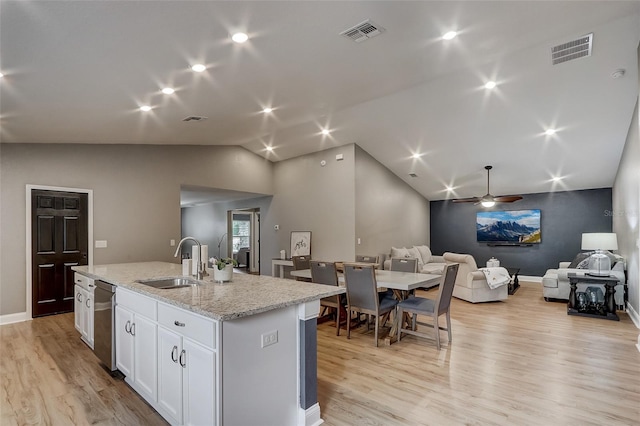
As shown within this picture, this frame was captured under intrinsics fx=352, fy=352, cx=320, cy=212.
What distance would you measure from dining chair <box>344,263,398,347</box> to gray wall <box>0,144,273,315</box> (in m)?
4.07

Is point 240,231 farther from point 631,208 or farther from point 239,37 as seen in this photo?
point 631,208

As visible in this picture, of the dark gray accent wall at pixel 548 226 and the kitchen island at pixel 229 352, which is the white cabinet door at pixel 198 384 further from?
the dark gray accent wall at pixel 548 226

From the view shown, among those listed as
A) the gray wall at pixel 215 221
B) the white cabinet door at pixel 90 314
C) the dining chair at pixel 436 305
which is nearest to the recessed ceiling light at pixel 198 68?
the white cabinet door at pixel 90 314

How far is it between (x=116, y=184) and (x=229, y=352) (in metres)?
5.32

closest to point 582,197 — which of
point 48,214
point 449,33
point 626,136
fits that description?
point 626,136

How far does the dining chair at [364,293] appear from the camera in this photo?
4.11 metres

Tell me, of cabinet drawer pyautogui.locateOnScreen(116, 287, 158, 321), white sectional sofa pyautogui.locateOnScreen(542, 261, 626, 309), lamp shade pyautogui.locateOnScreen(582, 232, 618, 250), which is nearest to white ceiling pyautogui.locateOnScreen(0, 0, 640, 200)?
lamp shade pyautogui.locateOnScreen(582, 232, 618, 250)

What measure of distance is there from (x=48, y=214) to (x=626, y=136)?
9365 mm

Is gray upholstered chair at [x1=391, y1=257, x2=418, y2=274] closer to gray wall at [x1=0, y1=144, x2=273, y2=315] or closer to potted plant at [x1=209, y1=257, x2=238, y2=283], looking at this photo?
potted plant at [x1=209, y1=257, x2=238, y2=283]

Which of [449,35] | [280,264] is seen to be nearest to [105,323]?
[449,35]

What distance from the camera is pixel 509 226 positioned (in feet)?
30.0

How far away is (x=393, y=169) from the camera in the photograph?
8539 millimetres

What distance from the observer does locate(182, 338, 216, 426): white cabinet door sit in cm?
196

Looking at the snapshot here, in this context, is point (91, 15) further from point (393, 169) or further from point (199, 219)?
point (199, 219)
